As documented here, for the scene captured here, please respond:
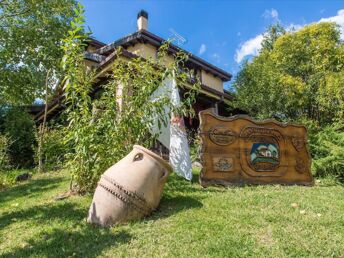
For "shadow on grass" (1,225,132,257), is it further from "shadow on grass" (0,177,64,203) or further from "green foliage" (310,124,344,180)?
"green foliage" (310,124,344,180)

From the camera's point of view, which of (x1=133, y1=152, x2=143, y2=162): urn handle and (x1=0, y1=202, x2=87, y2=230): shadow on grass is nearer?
(x1=133, y1=152, x2=143, y2=162): urn handle

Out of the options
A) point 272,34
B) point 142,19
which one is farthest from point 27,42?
point 272,34

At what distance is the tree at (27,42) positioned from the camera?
33.0 feet

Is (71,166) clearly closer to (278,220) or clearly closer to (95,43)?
(278,220)

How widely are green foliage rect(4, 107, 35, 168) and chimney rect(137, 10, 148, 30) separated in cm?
709

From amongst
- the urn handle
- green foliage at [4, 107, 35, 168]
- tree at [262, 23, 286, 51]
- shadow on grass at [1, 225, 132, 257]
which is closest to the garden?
shadow on grass at [1, 225, 132, 257]

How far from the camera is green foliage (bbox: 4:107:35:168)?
1288cm

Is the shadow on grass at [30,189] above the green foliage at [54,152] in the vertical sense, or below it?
below

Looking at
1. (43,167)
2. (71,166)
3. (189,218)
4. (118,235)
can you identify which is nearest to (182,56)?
(71,166)

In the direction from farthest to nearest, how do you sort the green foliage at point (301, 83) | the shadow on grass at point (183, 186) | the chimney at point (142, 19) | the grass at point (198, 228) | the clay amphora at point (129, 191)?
the chimney at point (142, 19), the green foliage at point (301, 83), the shadow on grass at point (183, 186), the clay amphora at point (129, 191), the grass at point (198, 228)

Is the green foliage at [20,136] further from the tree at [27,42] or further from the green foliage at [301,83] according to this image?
the green foliage at [301,83]

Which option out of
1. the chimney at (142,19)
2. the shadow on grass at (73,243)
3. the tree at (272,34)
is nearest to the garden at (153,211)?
the shadow on grass at (73,243)

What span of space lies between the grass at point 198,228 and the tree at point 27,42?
6.54 metres

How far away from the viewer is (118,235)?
331 centimetres
